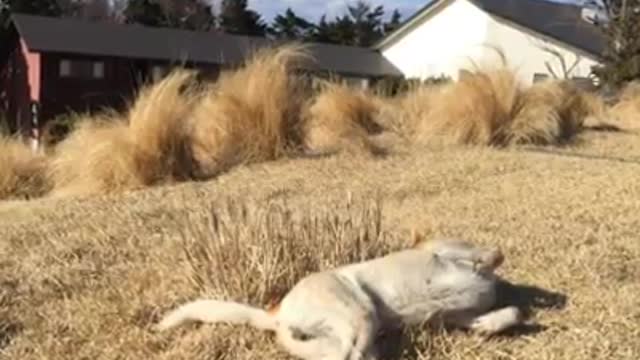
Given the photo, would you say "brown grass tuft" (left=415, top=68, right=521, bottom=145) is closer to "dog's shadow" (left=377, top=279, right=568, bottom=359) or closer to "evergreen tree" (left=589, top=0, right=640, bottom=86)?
"dog's shadow" (left=377, top=279, right=568, bottom=359)

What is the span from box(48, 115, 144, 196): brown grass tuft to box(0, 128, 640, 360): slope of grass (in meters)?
1.24

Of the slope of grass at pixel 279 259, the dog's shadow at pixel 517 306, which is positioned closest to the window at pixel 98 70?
the slope of grass at pixel 279 259

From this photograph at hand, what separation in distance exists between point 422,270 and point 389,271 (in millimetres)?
131

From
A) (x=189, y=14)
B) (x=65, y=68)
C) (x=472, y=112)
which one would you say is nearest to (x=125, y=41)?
(x=65, y=68)

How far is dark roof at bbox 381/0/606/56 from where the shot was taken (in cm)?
4734

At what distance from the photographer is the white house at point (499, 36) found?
4681 cm

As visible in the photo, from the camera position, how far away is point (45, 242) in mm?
6121

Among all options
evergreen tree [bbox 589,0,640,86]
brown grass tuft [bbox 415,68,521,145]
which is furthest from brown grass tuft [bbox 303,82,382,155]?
evergreen tree [bbox 589,0,640,86]

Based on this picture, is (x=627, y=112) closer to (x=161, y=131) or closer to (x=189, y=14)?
(x=161, y=131)

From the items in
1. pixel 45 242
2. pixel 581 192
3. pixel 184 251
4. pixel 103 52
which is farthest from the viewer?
pixel 103 52

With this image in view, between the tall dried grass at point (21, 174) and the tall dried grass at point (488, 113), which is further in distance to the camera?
the tall dried grass at point (488, 113)

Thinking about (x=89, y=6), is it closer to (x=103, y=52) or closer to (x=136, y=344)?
(x=103, y=52)

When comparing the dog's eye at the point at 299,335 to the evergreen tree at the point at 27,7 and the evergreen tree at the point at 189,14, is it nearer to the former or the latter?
the evergreen tree at the point at 27,7

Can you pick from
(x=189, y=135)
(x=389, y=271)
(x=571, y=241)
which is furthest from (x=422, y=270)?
(x=189, y=135)
